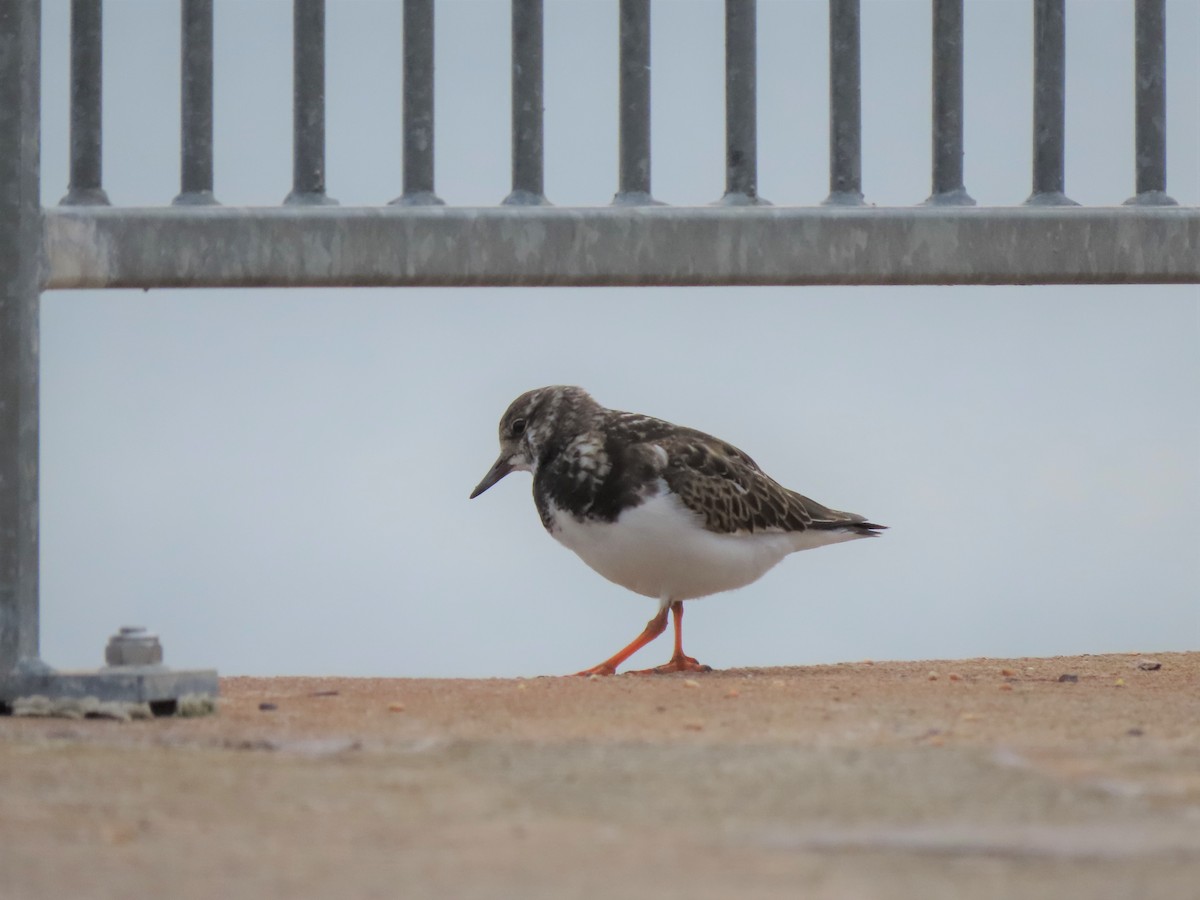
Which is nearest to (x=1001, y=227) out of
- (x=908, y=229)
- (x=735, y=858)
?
(x=908, y=229)

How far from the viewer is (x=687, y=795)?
12.7ft

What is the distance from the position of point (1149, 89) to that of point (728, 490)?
2.32 meters

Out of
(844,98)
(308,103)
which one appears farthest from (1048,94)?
(308,103)

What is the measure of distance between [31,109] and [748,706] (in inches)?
108

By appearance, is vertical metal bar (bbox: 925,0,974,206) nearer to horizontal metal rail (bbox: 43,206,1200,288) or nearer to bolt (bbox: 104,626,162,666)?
horizontal metal rail (bbox: 43,206,1200,288)

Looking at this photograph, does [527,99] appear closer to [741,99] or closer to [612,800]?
[741,99]

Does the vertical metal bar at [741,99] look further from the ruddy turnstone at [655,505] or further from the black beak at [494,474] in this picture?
the black beak at [494,474]

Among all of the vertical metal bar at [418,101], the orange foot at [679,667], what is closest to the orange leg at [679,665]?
the orange foot at [679,667]

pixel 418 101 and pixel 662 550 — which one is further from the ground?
pixel 418 101

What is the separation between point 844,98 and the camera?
659 cm

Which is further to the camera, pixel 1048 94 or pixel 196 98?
pixel 1048 94

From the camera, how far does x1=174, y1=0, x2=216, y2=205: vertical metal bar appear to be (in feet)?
20.9

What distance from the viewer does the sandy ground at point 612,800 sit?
315 cm

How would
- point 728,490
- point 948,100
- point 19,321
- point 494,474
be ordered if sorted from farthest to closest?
point 494,474, point 728,490, point 948,100, point 19,321
